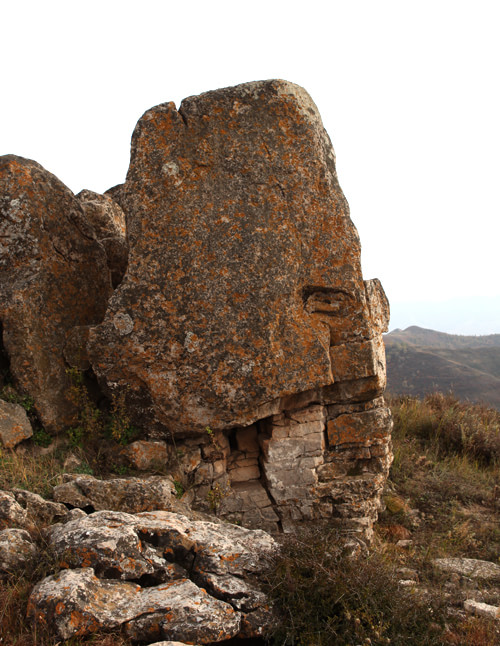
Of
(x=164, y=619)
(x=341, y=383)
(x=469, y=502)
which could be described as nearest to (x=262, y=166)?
(x=341, y=383)

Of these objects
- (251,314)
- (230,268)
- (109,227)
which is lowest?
(251,314)

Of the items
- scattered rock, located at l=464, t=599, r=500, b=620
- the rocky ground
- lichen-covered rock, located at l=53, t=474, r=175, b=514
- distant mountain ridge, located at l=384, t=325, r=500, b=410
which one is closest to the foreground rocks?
lichen-covered rock, located at l=53, t=474, r=175, b=514

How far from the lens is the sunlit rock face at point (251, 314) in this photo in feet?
17.3

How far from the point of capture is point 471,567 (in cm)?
512

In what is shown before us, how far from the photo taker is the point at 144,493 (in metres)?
4.59

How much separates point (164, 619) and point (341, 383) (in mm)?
3218

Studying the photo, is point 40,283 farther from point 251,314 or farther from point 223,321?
point 251,314

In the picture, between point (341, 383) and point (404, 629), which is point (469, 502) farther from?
point (404, 629)

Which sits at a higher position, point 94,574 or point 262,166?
point 262,166

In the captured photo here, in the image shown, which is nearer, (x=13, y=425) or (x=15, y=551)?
(x=15, y=551)

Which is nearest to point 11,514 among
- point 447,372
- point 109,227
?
point 109,227

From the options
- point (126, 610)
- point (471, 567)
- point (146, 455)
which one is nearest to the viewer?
point (126, 610)

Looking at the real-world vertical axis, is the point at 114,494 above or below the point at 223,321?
below

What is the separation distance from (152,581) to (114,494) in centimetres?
116
